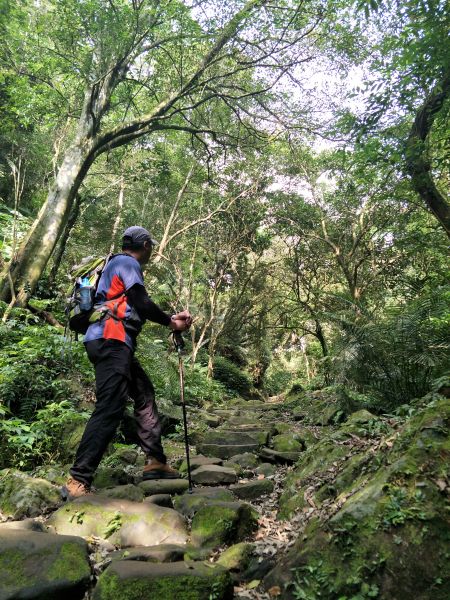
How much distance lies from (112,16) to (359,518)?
10.5 meters

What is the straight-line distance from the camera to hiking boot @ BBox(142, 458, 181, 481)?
416 centimetres

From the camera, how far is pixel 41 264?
954 cm

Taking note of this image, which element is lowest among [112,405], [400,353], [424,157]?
[112,405]

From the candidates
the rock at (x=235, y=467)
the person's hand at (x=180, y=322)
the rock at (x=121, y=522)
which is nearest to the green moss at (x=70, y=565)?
the rock at (x=121, y=522)

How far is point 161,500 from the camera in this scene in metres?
3.56

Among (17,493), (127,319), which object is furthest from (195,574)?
(127,319)

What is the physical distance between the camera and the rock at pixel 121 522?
294 centimetres

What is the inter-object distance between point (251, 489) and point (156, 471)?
0.94 meters

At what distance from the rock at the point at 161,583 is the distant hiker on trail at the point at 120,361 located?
4.63 feet

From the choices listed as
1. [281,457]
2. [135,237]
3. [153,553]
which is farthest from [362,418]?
[135,237]

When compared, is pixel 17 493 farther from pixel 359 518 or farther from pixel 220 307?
pixel 220 307

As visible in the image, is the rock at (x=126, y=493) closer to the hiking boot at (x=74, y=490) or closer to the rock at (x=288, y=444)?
the hiking boot at (x=74, y=490)

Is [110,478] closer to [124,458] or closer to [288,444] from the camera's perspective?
[124,458]

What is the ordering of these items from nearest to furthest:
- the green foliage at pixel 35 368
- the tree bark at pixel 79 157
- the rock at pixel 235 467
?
the rock at pixel 235 467 → the green foliage at pixel 35 368 → the tree bark at pixel 79 157
